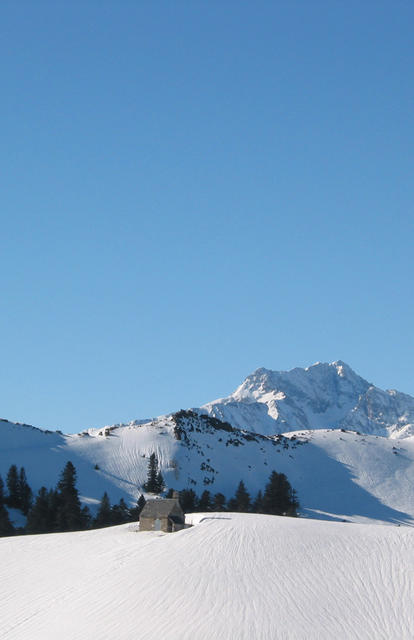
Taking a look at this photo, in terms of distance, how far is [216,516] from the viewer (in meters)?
72.2

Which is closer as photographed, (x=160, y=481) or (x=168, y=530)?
(x=168, y=530)

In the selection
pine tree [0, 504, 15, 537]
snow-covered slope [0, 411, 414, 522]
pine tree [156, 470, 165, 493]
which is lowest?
pine tree [0, 504, 15, 537]

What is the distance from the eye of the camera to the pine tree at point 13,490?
10231 centimetres

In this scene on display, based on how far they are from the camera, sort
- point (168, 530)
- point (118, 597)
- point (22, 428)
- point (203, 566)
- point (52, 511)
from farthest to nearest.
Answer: point (22, 428)
point (52, 511)
point (168, 530)
point (203, 566)
point (118, 597)

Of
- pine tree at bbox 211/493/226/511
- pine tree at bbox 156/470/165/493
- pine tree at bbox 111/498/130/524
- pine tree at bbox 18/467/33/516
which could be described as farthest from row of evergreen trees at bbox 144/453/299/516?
pine tree at bbox 18/467/33/516

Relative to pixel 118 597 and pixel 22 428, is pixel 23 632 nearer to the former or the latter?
pixel 118 597

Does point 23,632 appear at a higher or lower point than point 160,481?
lower

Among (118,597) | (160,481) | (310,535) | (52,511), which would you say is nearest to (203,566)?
(118,597)

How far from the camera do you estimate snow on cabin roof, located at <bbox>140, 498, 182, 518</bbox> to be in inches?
2741

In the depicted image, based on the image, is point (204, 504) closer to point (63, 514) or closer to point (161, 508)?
point (63, 514)

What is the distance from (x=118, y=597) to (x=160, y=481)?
6563 centimetres

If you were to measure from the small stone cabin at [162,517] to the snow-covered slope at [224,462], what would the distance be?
40216mm

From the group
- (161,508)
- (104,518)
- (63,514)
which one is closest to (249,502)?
(104,518)

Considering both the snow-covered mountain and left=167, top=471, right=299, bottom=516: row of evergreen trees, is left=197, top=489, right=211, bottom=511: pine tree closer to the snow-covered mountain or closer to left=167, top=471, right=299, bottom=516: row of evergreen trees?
left=167, top=471, right=299, bottom=516: row of evergreen trees
